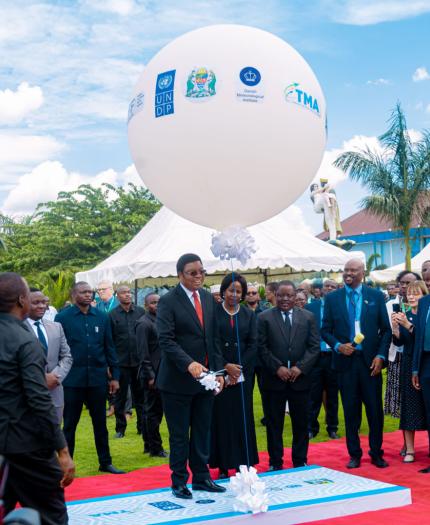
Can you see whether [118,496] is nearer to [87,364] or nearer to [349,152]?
[87,364]

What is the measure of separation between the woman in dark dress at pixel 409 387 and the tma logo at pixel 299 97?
7.80 ft

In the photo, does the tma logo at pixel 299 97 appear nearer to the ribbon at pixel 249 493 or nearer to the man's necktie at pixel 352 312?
the man's necktie at pixel 352 312

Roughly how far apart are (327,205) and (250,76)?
15391mm

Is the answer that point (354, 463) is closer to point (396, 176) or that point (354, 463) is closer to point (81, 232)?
point (396, 176)

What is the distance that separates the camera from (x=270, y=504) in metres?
5.29

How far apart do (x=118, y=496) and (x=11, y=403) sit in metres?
2.46

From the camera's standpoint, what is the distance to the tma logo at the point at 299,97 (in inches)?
207

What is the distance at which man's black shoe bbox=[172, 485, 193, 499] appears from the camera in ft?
18.2

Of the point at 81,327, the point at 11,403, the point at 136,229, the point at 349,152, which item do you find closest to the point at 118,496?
the point at 81,327

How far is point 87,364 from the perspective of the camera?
6.98 m

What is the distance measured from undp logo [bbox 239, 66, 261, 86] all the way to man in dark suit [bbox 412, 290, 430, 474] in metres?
2.69

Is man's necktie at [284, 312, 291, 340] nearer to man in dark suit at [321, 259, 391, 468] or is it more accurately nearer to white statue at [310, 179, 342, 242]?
man in dark suit at [321, 259, 391, 468]

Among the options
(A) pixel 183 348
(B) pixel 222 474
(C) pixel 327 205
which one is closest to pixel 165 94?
(A) pixel 183 348

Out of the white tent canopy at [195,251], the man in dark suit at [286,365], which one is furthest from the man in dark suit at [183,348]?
the white tent canopy at [195,251]
